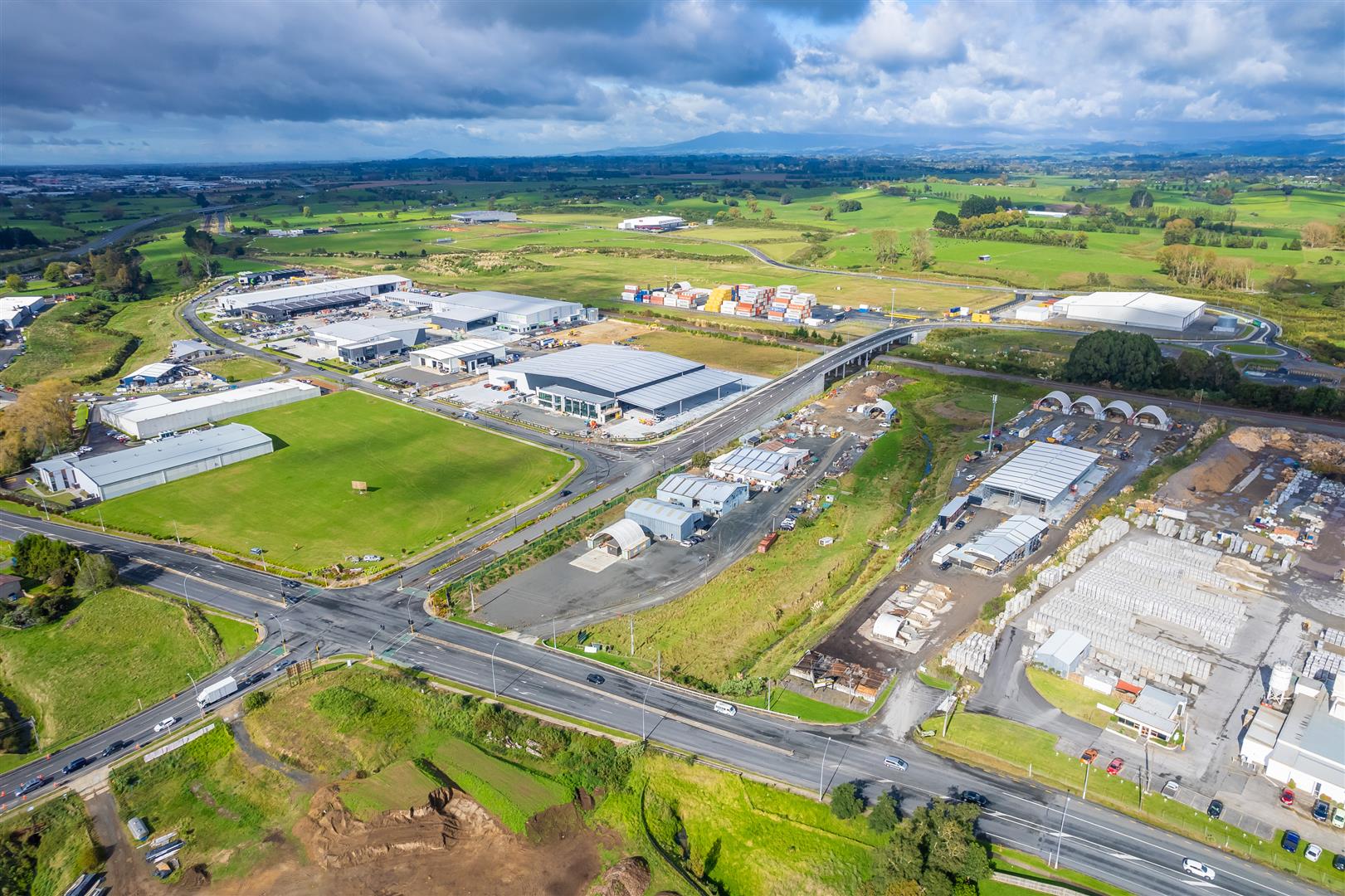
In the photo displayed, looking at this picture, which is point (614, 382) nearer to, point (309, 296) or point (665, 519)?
point (665, 519)

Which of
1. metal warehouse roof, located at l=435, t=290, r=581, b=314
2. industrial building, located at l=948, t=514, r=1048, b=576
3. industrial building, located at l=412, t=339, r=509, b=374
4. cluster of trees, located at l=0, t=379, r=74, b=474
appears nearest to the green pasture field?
cluster of trees, located at l=0, t=379, r=74, b=474

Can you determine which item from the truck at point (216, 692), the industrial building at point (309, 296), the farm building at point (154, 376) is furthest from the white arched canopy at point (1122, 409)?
the industrial building at point (309, 296)

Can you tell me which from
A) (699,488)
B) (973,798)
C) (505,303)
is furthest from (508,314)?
(973,798)

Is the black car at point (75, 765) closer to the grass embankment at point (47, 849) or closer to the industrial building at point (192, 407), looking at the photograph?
the grass embankment at point (47, 849)

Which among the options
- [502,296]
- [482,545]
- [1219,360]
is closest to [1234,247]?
[1219,360]

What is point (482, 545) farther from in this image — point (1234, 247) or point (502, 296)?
point (1234, 247)

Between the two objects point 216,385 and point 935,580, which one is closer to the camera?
point 935,580

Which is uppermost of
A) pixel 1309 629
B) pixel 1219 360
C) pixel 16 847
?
pixel 1219 360

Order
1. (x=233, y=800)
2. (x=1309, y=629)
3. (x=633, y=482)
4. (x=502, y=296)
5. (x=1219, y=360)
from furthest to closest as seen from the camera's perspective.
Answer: (x=502, y=296)
(x=1219, y=360)
(x=633, y=482)
(x=1309, y=629)
(x=233, y=800)
